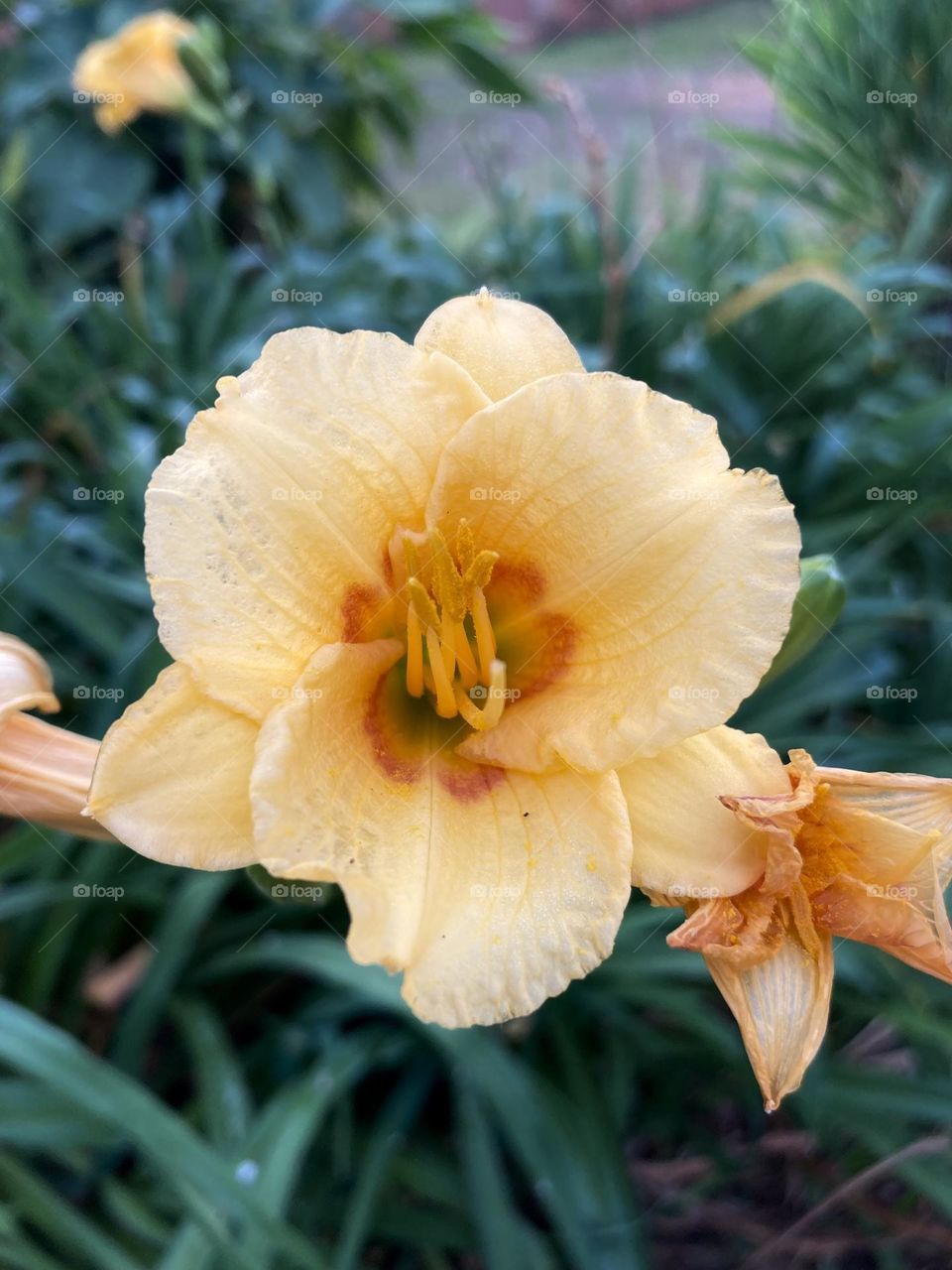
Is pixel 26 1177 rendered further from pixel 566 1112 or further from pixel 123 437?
pixel 123 437

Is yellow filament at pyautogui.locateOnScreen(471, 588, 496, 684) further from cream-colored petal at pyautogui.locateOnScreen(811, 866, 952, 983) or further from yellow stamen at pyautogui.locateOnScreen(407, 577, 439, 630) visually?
cream-colored petal at pyautogui.locateOnScreen(811, 866, 952, 983)

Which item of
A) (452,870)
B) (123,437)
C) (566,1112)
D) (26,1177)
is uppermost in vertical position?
(123,437)

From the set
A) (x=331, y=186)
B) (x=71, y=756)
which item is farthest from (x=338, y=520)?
(x=331, y=186)

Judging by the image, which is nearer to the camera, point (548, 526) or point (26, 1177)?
point (548, 526)

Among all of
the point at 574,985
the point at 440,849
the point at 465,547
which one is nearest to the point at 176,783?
the point at 440,849

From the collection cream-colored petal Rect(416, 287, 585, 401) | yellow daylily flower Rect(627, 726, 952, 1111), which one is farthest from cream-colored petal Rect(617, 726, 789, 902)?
cream-colored petal Rect(416, 287, 585, 401)

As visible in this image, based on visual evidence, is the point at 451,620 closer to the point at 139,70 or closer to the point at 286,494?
the point at 286,494

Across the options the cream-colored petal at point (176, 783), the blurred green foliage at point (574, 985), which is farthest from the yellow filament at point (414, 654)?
the blurred green foliage at point (574, 985)
